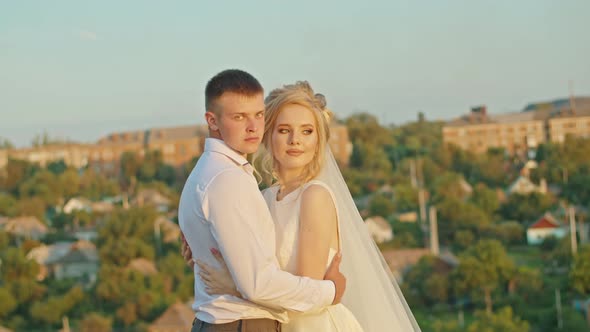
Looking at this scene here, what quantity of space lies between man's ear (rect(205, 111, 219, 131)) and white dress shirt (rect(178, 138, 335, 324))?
0.02 metres

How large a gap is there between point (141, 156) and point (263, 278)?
4796cm

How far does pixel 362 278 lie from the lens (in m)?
1.96

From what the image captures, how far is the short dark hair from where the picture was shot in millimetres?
1577

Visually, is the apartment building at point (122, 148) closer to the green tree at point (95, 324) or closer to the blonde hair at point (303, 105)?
the green tree at point (95, 324)

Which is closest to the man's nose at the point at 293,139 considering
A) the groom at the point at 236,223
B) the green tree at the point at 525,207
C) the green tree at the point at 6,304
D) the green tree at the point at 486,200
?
the groom at the point at 236,223

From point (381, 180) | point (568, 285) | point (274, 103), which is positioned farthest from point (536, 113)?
point (274, 103)

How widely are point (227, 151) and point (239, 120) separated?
6cm

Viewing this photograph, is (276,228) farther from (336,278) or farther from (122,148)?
(122,148)

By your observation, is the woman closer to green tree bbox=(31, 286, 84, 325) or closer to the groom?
the groom

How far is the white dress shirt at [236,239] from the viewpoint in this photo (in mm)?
1491

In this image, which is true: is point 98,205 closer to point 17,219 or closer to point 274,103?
point 17,219

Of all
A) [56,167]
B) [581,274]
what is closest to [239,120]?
[581,274]

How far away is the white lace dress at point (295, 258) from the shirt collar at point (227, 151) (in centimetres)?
19

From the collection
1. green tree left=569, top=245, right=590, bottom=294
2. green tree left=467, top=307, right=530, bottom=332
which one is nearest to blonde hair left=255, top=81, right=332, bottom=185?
green tree left=467, top=307, right=530, bottom=332
